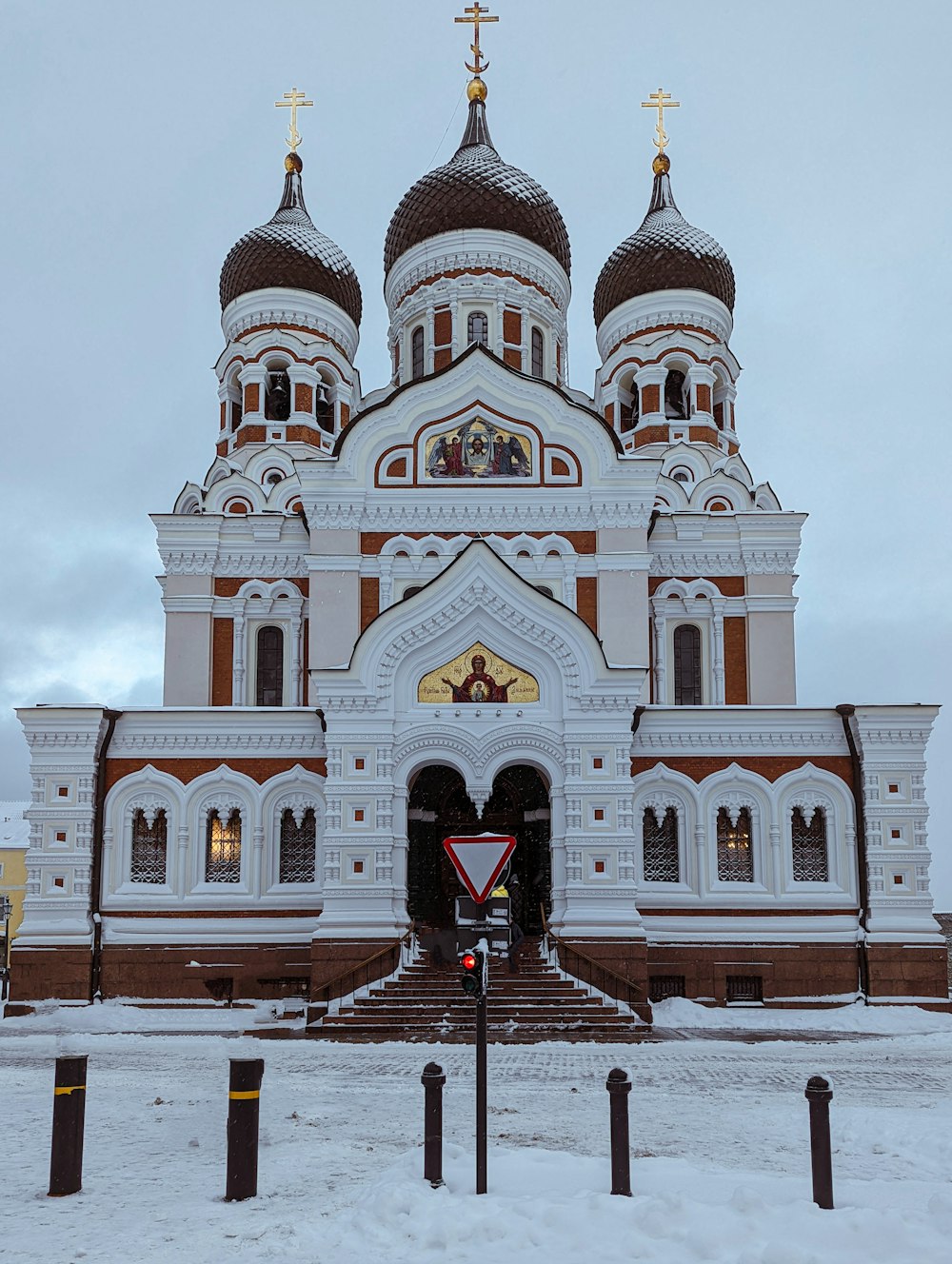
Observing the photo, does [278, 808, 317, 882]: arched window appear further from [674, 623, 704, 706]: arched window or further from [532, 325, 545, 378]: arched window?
[532, 325, 545, 378]: arched window

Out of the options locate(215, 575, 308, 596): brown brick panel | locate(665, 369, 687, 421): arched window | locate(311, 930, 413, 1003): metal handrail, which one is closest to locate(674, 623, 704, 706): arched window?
locate(665, 369, 687, 421): arched window

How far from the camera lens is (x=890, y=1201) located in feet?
22.9

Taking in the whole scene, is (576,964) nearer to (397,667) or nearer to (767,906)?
(767,906)

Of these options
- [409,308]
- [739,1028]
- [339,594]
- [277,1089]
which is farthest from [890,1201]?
[409,308]

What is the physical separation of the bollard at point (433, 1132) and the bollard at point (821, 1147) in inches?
81.2

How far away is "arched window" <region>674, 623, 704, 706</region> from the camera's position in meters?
24.2

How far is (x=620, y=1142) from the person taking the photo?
708cm

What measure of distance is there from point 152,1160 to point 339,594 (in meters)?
14.4

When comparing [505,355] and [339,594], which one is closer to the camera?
[339,594]

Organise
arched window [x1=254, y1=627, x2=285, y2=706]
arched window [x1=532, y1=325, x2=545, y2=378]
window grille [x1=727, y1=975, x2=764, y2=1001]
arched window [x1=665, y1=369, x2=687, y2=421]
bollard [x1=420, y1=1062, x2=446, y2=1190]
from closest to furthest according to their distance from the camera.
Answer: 1. bollard [x1=420, y1=1062, x2=446, y2=1190]
2. window grille [x1=727, y1=975, x2=764, y2=1001]
3. arched window [x1=254, y1=627, x2=285, y2=706]
4. arched window [x1=532, y1=325, x2=545, y2=378]
5. arched window [x1=665, y1=369, x2=687, y2=421]

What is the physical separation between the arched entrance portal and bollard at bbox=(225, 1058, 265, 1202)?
45.6 feet

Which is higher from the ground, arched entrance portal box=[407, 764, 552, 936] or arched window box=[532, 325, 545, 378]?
arched window box=[532, 325, 545, 378]

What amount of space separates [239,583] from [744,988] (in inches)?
476

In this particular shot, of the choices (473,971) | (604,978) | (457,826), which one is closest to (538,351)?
(457,826)
